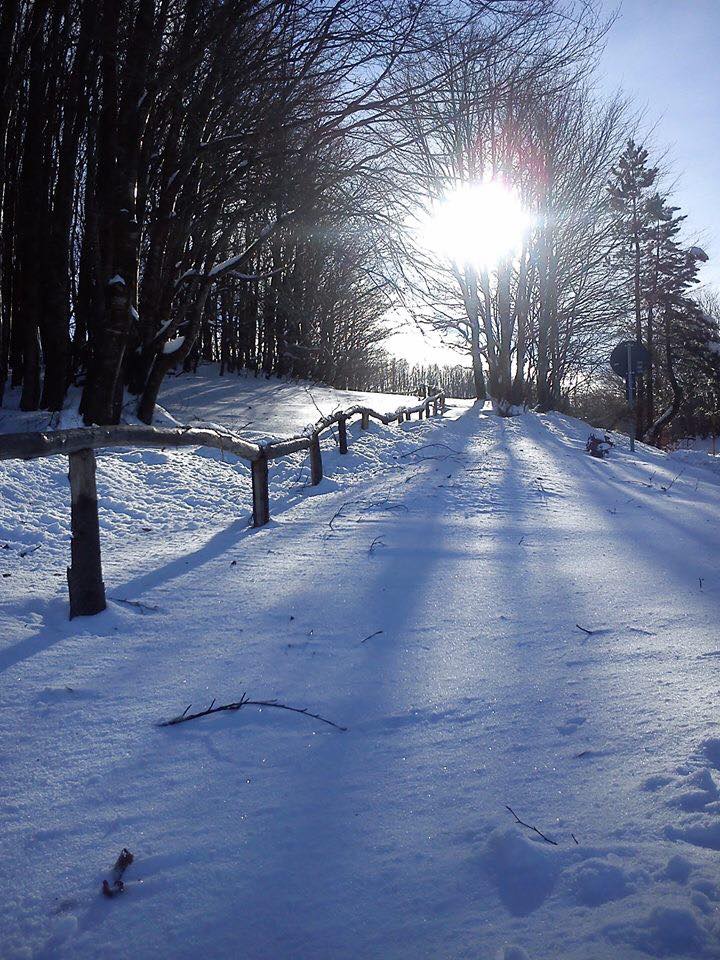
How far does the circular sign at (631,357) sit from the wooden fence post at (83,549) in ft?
42.2

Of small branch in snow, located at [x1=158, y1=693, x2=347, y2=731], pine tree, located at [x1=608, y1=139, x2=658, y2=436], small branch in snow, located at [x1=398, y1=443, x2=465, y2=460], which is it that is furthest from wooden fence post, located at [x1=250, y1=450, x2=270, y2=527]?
pine tree, located at [x1=608, y1=139, x2=658, y2=436]

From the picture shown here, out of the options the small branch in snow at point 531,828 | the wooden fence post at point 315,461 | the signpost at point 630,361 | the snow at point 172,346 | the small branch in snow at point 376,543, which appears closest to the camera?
the small branch in snow at point 531,828

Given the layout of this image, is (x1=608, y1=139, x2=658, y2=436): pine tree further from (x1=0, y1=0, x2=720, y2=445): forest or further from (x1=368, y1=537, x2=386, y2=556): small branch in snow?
(x1=368, y1=537, x2=386, y2=556): small branch in snow

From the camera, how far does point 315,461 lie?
7.70 m

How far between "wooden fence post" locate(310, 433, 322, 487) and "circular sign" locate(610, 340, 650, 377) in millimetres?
8900

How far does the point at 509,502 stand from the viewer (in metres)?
6.77

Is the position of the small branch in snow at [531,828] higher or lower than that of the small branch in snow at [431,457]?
lower

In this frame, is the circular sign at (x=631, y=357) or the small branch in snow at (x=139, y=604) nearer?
the small branch in snow at (x=139, y=604)

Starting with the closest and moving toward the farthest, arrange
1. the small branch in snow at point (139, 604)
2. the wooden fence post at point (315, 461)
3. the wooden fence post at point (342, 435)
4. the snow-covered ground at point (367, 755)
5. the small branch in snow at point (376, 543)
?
the snow-covered ground at point (367, 755) → the small branch in snow at point (139, 604) → the small branch in snow at point (376, 543) → the wooden fence post at point (315, 461) → the wooden fence post at point (342, 435)

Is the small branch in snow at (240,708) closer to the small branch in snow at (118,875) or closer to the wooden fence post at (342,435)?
the small branch in snow at (118,875)

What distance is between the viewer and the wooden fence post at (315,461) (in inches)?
300

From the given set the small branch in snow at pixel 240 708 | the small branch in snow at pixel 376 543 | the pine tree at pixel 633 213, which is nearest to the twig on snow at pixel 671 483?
the small branch in snow at pixel 376 543

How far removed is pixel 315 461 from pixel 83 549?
4.63 meters

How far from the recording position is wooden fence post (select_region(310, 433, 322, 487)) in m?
7.62
